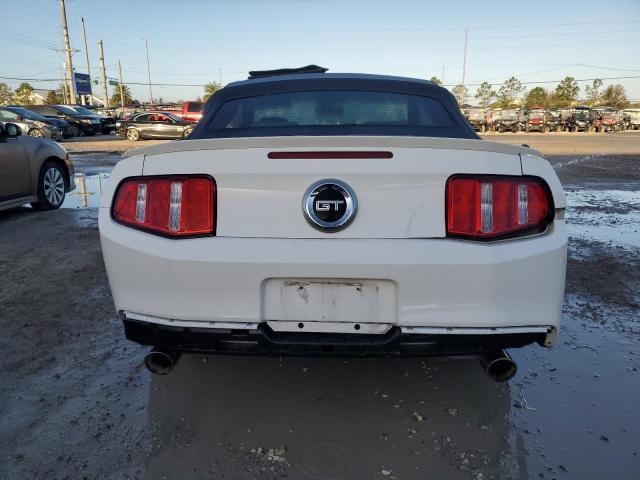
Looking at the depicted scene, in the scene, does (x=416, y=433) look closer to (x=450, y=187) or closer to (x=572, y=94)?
(x=450, y=187)

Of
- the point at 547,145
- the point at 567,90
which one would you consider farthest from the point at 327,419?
the point at 567,90

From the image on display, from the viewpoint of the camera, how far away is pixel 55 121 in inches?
904

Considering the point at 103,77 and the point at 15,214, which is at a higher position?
the point at 103,77

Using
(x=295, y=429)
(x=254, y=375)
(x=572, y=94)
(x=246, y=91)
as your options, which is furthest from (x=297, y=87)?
(x=572, y=94)

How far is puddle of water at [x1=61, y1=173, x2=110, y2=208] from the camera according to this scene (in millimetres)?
7957

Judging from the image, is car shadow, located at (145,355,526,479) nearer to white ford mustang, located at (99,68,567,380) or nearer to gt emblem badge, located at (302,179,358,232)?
white ford mustang, located at (99,68,567,380)

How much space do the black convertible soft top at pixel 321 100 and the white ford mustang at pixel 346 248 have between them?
782 millimetres

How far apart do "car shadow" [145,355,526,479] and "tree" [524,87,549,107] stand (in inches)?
3342

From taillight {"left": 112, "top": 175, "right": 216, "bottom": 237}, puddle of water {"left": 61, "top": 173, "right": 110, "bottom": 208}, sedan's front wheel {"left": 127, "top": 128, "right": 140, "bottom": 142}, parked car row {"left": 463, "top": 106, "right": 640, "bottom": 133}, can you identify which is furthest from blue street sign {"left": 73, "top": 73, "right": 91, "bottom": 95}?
taillight {"left": 112, "top": 175, "right": 216, "bottom": 237}

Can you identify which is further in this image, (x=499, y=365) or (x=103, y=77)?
(x=103, y=77)

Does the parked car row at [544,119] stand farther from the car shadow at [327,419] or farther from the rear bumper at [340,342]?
the rear bumper at [340,342]

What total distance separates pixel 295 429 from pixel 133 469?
69cm

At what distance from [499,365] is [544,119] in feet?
146

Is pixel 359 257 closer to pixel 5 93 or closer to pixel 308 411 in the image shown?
pixel 308 411
